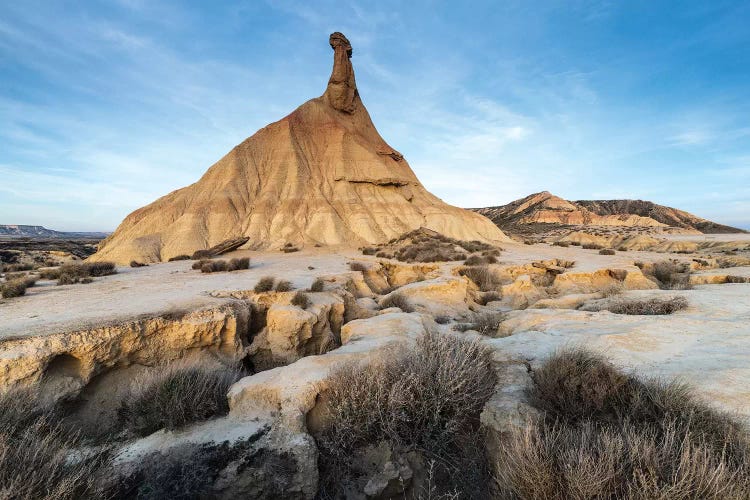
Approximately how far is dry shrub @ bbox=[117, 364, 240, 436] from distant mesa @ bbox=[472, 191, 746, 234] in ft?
181

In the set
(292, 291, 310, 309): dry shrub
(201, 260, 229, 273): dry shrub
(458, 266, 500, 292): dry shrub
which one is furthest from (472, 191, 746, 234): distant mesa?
(292, 291, 310, 309): dry shrub

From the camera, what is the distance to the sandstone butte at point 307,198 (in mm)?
20922

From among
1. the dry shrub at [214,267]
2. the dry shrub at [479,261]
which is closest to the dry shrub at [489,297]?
the dry shrub at [479,261]

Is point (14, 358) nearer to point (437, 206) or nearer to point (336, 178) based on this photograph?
point (336, 178)

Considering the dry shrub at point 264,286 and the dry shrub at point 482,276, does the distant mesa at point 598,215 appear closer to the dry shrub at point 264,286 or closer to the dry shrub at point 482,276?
the dry shrub at point 482,276

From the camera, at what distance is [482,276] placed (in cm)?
1232

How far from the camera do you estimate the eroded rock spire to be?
30.4m

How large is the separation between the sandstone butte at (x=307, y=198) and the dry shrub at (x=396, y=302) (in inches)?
507

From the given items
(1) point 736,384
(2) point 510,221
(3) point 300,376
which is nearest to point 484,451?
(3) point 300,376

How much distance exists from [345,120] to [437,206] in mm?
12293

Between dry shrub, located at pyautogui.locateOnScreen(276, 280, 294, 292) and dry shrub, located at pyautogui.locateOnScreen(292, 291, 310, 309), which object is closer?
dry shrub, located at pyautogui.locateOnScreen(292, 291, 310, 309)

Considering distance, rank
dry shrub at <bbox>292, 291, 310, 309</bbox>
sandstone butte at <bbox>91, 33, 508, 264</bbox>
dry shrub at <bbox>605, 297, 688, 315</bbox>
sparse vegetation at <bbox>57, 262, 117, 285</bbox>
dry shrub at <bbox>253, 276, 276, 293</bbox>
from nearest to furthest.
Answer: dry shrub at <bbox>605, 297, 688, 315</bbox> < dry shrub at <bbox>292, 291, 310, 309</bbox> < dry shrub at <bbox>253, 276, 276, 293</bbox> < sparse vegetation at <bbox>57, 262, 117, 285</bbox> < sandstone butte at <bbox>91, 33, 508, 264</bbox>

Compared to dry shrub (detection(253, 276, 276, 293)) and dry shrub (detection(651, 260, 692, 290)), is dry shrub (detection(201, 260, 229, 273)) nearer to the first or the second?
dry shrub (detection(253, 276, 276, 293))

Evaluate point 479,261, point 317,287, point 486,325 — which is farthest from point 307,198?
point 486,325
